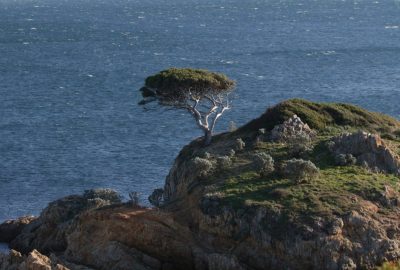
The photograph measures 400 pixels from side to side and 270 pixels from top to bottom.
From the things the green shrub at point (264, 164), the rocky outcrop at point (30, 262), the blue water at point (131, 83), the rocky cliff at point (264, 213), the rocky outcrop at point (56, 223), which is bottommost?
the blue water at point (131, 83)

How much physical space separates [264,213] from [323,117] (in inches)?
555

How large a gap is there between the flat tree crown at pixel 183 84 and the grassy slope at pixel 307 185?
291cm

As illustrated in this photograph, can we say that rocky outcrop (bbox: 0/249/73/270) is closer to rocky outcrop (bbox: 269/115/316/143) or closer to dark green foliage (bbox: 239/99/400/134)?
rocky outcrop (bbox: 269/115/316/143)

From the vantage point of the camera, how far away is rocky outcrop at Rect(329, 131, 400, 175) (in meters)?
41.2

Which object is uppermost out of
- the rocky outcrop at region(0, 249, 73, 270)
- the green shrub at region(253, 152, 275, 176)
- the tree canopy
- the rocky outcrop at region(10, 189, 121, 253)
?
the tree canopy

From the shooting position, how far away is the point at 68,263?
38.8 meters

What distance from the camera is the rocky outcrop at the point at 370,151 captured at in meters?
41.2

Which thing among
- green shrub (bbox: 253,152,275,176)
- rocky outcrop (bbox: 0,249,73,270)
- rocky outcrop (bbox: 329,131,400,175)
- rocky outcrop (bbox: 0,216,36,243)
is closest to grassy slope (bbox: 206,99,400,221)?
green shrub (bbox: 253,152,275,176)

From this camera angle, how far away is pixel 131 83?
115 meters

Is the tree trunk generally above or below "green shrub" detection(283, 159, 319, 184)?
below

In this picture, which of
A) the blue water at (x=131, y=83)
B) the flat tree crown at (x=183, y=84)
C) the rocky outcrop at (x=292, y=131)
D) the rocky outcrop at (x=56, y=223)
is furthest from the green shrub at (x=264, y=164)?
the blue water at (x=131, y=83)

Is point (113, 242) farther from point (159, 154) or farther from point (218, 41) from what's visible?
point (218, 41)

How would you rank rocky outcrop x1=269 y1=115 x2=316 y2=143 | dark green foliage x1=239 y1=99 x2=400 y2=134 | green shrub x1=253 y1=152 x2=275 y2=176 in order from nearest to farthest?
green shrub x1=253 y1=152 x2=275 y2=176 < rocky outcrop x1=269 y1=115 x2=316 y2=143 < dark green foliage x1=239 y1=99 x2=400 y2=134

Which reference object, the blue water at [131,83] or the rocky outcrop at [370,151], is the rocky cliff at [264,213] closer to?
the rocky outcrop at [370,151]
